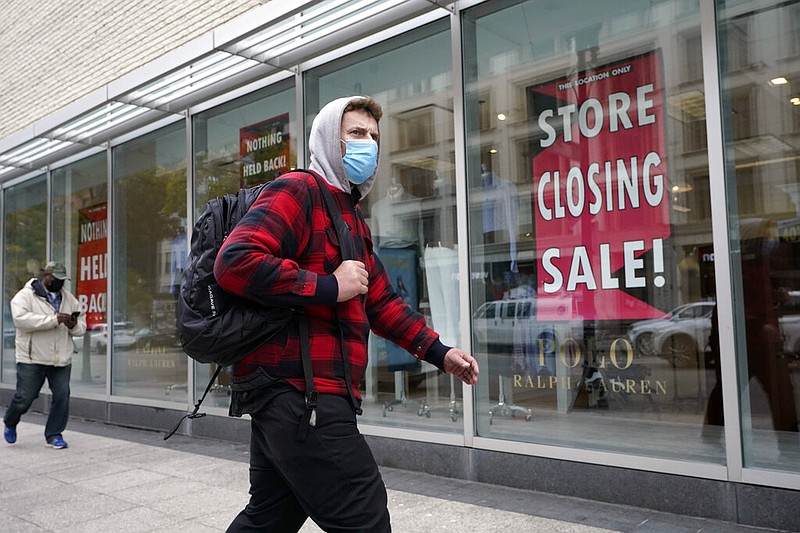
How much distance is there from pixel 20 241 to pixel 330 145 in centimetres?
1196

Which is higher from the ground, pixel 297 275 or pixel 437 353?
pixel 297 275

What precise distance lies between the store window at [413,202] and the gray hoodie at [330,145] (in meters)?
3.92

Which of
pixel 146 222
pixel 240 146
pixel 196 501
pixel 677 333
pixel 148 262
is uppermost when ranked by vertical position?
pixel 240 146

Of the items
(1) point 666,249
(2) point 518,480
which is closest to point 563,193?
(1) point 666,249

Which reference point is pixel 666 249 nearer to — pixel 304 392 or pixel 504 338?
pixel 504 338

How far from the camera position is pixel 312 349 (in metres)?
2.26

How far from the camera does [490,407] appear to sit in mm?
5887

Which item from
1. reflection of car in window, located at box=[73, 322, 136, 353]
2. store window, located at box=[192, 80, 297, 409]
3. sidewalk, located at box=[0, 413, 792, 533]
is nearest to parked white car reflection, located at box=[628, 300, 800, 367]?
sidewalk, located at box=[0, 413, 792, 533]

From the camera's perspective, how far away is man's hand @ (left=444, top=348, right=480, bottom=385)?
2627 mm

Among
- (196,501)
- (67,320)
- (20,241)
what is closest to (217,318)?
(196,501)

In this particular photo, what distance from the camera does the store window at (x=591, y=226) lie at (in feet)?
16.6

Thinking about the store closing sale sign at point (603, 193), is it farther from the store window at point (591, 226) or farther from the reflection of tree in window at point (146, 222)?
the reflection of tree in window at point (146, 222)

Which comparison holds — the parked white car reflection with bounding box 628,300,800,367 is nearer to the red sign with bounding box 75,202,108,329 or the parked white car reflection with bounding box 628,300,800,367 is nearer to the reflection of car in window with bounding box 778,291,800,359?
the reflection of car in window with bounding box 778,291,800,359

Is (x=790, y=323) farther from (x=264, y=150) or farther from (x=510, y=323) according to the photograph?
(x=264, y=150)
